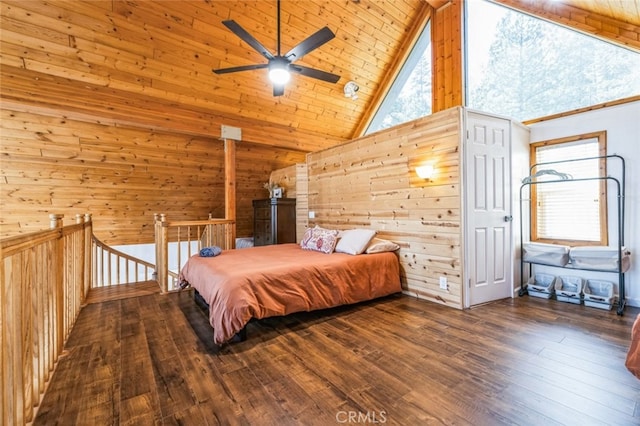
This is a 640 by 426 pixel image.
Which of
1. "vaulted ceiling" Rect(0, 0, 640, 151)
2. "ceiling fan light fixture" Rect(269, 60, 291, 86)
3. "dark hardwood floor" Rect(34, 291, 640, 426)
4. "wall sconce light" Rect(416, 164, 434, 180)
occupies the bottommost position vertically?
"dark hardwood floor" Rect(34, 291, 640, 426)

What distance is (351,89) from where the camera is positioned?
18.4 feet

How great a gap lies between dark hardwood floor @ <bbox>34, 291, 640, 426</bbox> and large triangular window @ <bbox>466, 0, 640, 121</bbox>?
8.58 feet

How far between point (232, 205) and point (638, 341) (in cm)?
499

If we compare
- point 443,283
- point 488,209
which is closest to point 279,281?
point 443,283

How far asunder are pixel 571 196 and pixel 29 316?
5299 mm

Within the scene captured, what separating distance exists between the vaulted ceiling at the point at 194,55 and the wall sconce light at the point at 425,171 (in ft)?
7.71

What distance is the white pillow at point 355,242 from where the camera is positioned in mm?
3629

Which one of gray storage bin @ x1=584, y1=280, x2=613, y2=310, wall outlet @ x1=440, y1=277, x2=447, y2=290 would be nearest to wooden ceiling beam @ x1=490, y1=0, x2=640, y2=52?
gray storage bin @ x1=584, y1=280, x2=613, y2=310

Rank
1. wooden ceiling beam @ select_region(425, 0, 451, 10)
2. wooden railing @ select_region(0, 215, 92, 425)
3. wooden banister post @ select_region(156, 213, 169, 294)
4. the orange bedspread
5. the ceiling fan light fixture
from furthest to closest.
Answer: wooden ceiling beam @ select_region(425, 0, 451, 10) → wooden banister post @ select_region(156, 213, 169, 294) → the ceiling fan light fixture → the orange bedspread → wooden railing @ select_region(0, 215, 92, 425)

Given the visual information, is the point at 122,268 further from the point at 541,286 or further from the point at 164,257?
the point at 541,286

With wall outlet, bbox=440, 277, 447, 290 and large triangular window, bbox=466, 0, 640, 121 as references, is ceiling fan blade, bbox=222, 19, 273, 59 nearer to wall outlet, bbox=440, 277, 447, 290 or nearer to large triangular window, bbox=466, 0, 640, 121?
wall outlet, bbox=440, 277, 447, 290

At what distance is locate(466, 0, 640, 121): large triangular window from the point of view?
335 centimetres

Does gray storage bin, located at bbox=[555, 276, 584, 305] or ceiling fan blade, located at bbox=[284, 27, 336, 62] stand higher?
ceiling fan blade, located at bbox=[284, 27, 336, 62]

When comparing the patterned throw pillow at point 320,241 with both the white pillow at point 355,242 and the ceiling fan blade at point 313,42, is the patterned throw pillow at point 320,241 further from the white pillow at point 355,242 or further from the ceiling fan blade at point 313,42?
the ceiling fan blade at point 313,42
